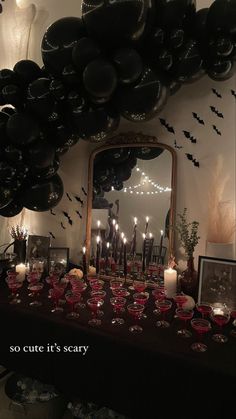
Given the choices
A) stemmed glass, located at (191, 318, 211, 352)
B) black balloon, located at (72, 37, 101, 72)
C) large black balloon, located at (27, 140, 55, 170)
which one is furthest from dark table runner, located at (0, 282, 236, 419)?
black balloon, located at (72, 37, 101, 72)

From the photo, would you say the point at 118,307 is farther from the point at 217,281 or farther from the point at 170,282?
the point at 217,281

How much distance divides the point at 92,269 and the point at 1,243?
3.23ft

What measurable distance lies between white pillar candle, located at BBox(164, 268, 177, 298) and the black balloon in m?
1.12

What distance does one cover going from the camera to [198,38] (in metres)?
1.22

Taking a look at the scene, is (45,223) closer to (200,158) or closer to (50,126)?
(50,126)

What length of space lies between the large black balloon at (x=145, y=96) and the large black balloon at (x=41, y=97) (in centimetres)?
39

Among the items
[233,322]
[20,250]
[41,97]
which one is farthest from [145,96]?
[20,250]

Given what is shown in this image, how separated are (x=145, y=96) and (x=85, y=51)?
1.10 ft

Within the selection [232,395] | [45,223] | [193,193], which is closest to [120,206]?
[193,193]

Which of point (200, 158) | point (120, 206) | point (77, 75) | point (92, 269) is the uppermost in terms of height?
point (77, 75)

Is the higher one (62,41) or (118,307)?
(62,41)

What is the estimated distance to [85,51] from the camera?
3.91ft

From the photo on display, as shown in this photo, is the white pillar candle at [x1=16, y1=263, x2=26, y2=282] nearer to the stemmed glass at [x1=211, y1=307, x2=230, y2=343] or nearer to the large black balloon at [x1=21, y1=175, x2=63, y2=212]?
the large black balloon at [x1=21, y1=175, x2=63, y2=212]

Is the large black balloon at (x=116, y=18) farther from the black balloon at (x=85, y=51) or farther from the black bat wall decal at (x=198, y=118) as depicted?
the black bat wall decal at (x=198, y=118)
